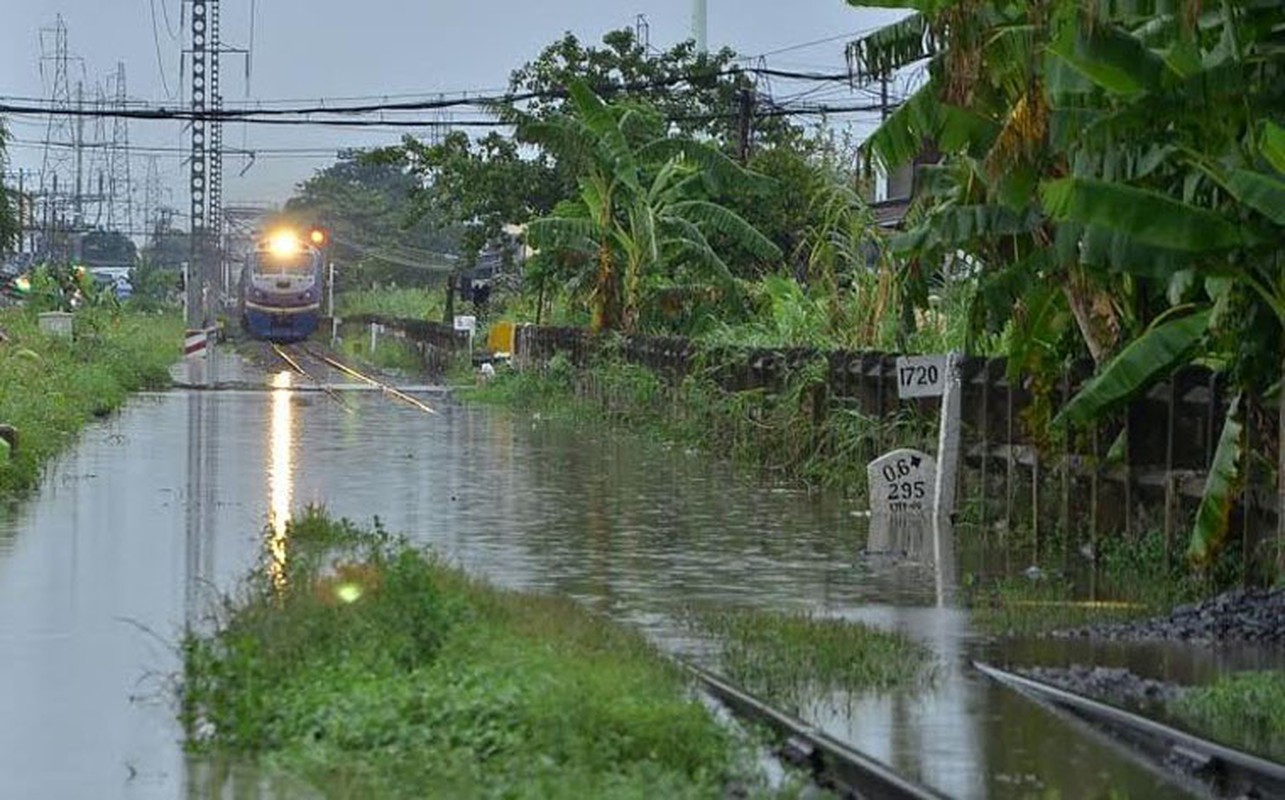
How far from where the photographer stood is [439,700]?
36.8 feet

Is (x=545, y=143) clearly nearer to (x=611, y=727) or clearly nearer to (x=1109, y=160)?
(x=1109, y=160)

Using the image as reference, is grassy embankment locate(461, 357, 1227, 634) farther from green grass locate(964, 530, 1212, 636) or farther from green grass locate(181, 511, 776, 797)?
green grass locate(181, 511, 776, 797)

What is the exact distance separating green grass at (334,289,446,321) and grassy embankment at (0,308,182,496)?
21.5 metres

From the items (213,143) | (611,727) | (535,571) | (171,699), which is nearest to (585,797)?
(611,727)

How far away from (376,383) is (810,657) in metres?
41.8

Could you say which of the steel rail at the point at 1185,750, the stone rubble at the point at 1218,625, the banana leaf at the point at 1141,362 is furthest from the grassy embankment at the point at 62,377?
the steel rail at the point at 1185,750

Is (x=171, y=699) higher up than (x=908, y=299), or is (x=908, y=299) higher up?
(x=908, y=299)

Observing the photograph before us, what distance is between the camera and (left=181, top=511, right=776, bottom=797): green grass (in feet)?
33.3

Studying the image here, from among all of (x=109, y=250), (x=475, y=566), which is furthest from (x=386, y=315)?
(x=109, y=250)

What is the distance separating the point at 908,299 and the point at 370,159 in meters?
36.9

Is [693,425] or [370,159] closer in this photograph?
[693,425]

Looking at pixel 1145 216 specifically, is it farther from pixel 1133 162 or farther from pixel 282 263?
pixel 282 263

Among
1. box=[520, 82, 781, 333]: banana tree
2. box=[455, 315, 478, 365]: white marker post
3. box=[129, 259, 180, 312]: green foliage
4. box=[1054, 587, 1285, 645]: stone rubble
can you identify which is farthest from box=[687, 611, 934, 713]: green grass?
box=[129, 259, 180, 312]: green foliage

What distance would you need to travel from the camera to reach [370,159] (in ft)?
193
